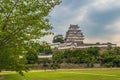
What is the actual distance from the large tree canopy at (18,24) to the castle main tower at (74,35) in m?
156

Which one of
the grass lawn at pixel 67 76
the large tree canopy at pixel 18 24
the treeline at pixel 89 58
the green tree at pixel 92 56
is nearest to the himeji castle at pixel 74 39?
the green tree at pixel 92 56

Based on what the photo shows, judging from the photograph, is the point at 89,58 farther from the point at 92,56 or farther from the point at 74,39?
the point at 74,39

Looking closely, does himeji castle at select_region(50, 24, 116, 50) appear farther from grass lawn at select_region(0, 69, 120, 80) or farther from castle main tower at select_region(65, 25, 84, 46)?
grass lawn at select_region(0, 69, 120, 80)

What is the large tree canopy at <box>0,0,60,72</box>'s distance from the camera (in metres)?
15.9

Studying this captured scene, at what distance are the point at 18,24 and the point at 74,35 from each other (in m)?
160

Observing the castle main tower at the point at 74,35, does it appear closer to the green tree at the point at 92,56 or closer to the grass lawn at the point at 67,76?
the green tree at the point at 92,56

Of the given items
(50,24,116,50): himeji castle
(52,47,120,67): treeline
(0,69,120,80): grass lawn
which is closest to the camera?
(0,69,120,80): grass lawn

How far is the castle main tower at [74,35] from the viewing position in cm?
17525

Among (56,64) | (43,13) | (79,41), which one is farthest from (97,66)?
(43,13)

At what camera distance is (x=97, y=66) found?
118938 millimetres

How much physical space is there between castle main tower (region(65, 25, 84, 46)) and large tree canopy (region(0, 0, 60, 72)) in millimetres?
156314

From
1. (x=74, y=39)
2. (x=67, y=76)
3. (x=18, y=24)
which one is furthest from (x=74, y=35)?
(x=18, y=24)

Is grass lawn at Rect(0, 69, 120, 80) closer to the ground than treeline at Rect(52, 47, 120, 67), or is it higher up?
closer to the ground

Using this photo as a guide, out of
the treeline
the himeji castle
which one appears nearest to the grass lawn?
the treeline
